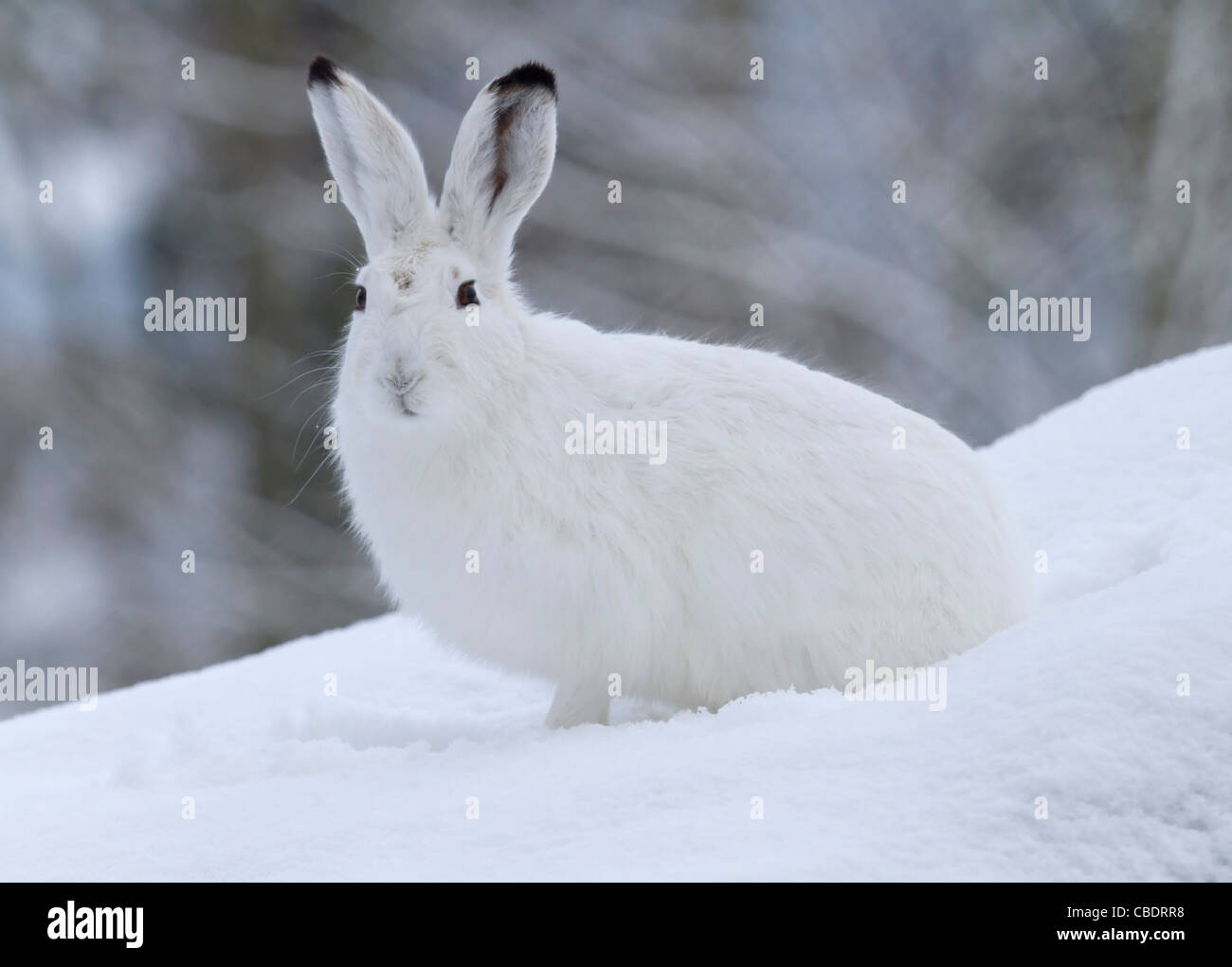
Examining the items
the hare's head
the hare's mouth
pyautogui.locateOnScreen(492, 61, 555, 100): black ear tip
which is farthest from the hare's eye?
pyautogui.locateOnScreen(492, 61, 555, 100): black ear tip

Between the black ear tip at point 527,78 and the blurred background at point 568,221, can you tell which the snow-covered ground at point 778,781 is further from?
the blurred background at point 568,221

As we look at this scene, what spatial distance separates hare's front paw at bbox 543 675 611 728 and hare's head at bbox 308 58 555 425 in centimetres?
54

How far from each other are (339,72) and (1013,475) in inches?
75.8

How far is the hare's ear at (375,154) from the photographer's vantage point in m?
2.38

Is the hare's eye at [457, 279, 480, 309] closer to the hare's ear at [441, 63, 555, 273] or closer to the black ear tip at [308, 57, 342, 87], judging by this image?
the hare's ear at [441, 63, 555, 273]

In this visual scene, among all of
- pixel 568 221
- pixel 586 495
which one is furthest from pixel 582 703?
pixel 568 221

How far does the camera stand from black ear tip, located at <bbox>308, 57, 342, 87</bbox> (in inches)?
94.0

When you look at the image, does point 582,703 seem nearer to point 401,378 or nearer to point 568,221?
point 401,378

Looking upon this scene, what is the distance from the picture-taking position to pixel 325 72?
2404mm

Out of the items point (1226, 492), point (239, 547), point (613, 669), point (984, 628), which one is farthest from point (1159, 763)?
point (239, 547)

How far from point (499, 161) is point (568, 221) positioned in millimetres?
3225

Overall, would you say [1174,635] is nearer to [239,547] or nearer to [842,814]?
[842,814]

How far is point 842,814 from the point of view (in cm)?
148

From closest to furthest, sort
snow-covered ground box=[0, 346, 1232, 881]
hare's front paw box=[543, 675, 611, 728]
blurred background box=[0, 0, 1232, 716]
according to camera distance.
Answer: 1. snow-covered ground box=[0, 346, 1232, 881]
2. hare's front paw box=[543, 675, 611, 728]
3. blurred background box=[0, 0, 1232, 716]
